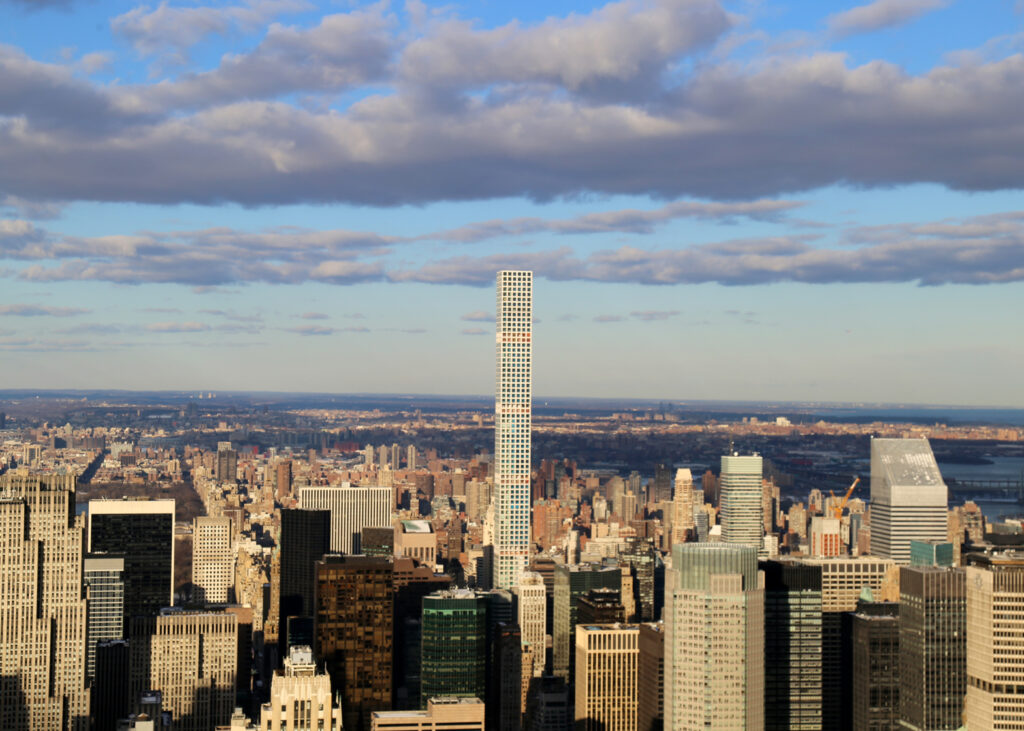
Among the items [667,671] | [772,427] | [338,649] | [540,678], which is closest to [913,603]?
[667,671]

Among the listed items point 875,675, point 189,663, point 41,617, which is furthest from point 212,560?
point 875,675

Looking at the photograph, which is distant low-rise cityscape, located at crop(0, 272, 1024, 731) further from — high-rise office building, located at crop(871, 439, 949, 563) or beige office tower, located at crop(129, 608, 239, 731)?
high-rise office building, located at crop(871, 439, 949, 563)

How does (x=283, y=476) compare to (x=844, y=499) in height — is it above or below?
below

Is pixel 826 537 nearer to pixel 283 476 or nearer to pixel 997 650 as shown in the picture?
pixel 997 650

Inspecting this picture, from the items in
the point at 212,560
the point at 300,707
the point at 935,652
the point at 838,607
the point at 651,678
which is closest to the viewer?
the point at 300,707

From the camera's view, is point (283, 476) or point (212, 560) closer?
point (212, 560)

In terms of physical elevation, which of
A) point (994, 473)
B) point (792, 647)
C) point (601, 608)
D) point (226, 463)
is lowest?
point (601, 608)
